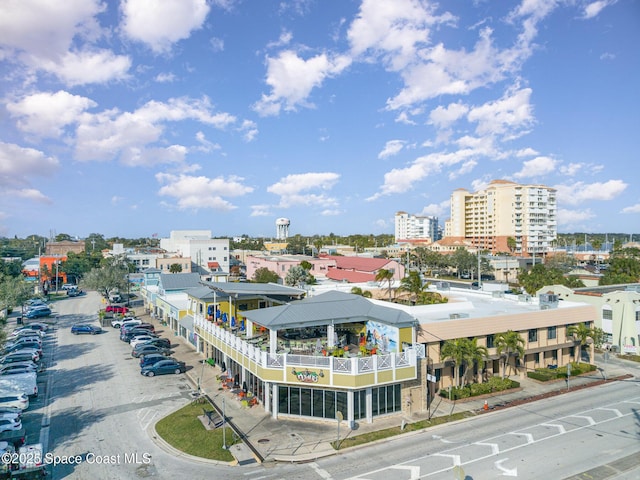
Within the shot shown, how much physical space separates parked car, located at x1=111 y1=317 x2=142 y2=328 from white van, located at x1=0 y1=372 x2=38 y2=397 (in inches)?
843

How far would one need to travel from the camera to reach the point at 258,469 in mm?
20844

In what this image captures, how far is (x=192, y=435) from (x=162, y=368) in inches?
532

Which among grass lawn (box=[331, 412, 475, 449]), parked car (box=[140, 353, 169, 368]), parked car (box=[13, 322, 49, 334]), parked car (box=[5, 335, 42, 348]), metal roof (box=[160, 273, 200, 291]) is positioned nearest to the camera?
grass lawn (box=[331, 412, 475, 449])

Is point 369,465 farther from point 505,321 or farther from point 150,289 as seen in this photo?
point 150,289

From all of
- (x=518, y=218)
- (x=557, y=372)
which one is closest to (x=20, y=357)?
(x=557, y=372)

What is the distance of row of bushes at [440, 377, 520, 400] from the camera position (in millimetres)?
30000

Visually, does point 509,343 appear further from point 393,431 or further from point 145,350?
point 145,350

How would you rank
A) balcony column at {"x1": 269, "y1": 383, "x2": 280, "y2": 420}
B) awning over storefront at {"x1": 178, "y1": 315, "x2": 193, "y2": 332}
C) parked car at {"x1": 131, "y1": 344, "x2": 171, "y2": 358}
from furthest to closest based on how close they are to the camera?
awning over storefront at {"x1": 178, "y1": 315, "x2": 193, "y2": 332}, parked car at {"x1": 131, "y1": 344, "x2": 171, "y2": 358}, balcony column at {"x1": 269, "y1": 383, "x2": 280, "y2": 420}

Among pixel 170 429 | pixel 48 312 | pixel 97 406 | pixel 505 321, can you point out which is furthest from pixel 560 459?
pixel 48 312

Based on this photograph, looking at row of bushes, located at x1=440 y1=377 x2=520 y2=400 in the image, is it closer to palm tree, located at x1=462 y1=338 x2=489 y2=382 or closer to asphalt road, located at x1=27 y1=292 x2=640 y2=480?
palm tree, located at x1=462 y1=338 x2=489 y2=382

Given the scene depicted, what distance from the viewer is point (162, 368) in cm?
3638

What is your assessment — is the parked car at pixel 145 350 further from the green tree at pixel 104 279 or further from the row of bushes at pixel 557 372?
the row of bushes at pixel 557 372

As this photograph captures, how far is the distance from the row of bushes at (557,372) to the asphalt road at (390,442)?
2.46 metres

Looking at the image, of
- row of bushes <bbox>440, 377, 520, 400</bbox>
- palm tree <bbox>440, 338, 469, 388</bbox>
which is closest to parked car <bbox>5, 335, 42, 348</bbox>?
palm tree <bbox>440, 338, 469, 388</bbox>
